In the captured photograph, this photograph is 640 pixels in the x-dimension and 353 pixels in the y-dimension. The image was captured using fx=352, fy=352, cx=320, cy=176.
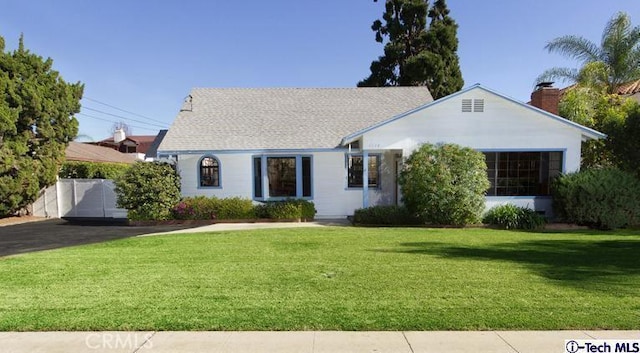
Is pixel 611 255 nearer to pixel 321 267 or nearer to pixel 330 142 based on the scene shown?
pixel 321 267

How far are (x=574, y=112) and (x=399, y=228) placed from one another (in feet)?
36.5

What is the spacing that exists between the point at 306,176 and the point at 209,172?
4.14m

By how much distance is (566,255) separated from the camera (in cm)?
772

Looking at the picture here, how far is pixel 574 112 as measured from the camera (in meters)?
16.2

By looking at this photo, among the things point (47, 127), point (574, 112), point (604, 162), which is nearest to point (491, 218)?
point (604, 162)

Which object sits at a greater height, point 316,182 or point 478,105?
point 478,105

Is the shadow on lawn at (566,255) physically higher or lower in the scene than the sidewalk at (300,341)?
lower

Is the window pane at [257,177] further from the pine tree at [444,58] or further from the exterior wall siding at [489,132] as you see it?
the pine tree at [444,58]

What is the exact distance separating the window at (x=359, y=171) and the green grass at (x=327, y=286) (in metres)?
5.73

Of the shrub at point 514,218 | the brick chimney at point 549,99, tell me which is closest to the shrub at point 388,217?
the shrub at point 514,218

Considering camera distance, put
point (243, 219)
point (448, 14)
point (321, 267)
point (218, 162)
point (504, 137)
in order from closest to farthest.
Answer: point (321, 267)
point (504, 137)
point (243, 219)
point (218, 162)
point (448, 14)

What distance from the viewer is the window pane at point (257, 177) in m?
15.0

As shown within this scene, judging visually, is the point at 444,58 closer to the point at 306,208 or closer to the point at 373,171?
the point at 373,171

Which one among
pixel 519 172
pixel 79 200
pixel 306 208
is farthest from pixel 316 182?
pixel 79 200
